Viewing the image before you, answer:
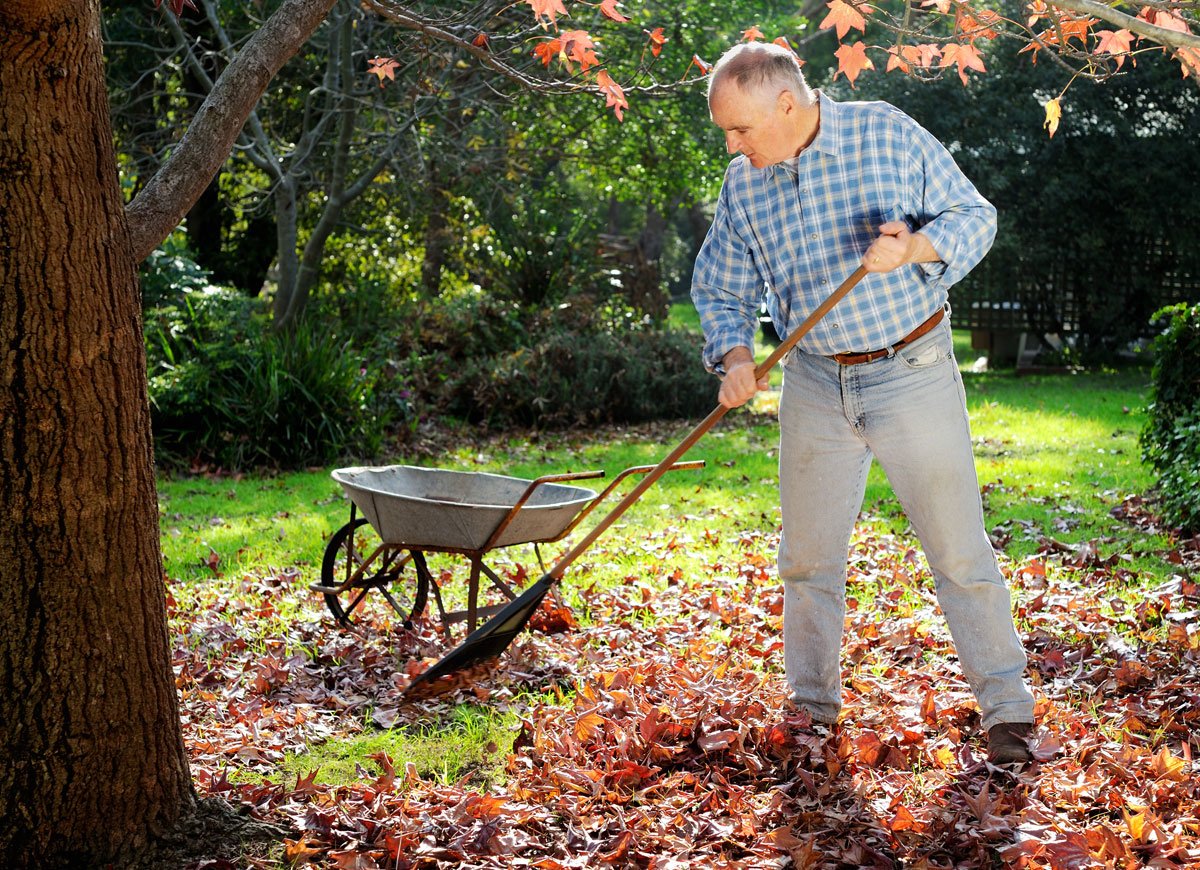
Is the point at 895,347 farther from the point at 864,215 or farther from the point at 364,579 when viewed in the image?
the point at 364,579

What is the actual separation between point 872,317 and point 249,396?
6.83 m

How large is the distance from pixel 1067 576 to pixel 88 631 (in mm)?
4426

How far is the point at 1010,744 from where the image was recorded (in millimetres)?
3342

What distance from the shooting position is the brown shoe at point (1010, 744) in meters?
3.33

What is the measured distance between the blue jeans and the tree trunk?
1870 millimetres

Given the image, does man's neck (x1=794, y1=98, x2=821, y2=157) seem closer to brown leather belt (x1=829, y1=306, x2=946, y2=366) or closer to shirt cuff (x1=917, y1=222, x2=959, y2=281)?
shirt cuff (x1=917, y1=222, x2=959, y2=281)

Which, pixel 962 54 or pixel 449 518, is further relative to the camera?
pixel 449 518

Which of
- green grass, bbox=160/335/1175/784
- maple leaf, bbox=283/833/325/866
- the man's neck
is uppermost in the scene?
the man's neck

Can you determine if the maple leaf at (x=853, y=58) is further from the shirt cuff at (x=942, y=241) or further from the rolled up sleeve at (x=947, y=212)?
the shirt cuff at (x=942, y=241)

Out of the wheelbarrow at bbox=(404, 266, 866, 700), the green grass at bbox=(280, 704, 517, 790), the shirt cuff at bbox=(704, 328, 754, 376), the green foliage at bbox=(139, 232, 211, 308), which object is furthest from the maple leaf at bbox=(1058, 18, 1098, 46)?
the green foliage at bbox=(139, 232, 211, 308)

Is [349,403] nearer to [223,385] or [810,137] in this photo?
[223,385]

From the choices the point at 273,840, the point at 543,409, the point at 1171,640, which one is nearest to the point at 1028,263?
the point at 543,409

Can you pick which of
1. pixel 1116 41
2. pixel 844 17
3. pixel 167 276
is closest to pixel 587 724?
pixel 844 17

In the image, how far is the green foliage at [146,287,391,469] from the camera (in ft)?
29.7
